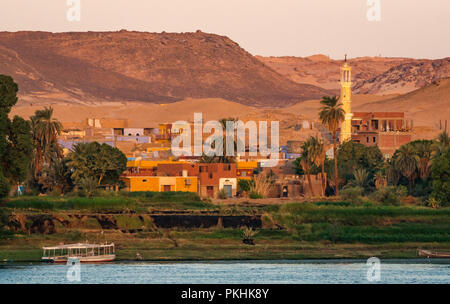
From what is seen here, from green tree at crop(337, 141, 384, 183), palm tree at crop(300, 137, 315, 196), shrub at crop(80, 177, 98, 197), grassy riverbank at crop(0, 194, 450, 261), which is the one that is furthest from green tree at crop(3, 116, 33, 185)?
green tree at crop(337, 141, 384, 183)

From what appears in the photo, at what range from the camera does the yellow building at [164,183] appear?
9688 cm

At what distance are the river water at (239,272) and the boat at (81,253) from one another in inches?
36.7

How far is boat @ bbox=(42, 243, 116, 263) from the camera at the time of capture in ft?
190

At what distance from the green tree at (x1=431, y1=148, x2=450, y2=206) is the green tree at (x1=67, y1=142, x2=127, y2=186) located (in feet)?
103

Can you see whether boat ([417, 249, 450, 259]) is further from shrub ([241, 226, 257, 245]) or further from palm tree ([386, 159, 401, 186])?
palm tree ([386, 159, 401, 186])

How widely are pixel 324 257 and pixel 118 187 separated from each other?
41.5 metres

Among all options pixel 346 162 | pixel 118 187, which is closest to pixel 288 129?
pixel 346 162

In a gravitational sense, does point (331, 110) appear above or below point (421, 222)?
above

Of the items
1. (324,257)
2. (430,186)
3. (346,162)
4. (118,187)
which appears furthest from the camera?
(346,162)

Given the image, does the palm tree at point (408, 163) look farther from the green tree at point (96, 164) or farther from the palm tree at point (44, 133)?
the palm tree at point (44, 133)

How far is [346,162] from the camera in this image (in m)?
109

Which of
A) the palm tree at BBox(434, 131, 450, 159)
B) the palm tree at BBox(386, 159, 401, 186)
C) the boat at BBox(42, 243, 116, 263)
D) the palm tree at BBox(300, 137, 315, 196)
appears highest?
the palm tree at BBox(434, 131, 450, 159)

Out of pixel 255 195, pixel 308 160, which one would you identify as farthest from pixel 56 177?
Result: pixel 308 160
